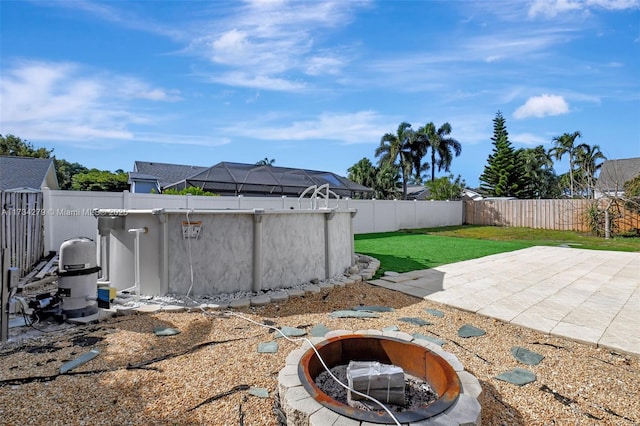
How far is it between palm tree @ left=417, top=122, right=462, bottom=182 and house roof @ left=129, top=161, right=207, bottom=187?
58.9 feet

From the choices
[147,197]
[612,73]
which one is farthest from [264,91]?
[612,73]

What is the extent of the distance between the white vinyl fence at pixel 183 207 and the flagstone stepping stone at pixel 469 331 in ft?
12.0

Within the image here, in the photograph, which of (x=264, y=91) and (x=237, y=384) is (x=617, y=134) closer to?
(x=264, y=91)

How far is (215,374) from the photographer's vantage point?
6.76 ft

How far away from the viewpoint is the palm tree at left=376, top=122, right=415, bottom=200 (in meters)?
24.6

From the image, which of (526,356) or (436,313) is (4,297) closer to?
(436,313)

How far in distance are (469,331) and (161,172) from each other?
21.8 m

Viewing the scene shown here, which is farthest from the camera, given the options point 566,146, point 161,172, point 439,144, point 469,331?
point 566,146

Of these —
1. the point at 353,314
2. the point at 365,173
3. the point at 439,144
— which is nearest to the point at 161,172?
the point at 365,173

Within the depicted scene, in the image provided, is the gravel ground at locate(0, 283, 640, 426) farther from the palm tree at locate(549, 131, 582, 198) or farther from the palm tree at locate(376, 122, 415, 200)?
the palm tree at locate(549, 131, 582, 198)

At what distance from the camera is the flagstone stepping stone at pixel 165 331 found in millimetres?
2760

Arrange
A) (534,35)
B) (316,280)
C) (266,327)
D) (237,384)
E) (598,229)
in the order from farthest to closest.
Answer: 1. (598,229)
2. (534,35)
3. (316,280)
4. (266,327)
5. (237,384)

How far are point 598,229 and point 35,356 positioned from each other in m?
17.3

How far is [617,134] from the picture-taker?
11.2m
